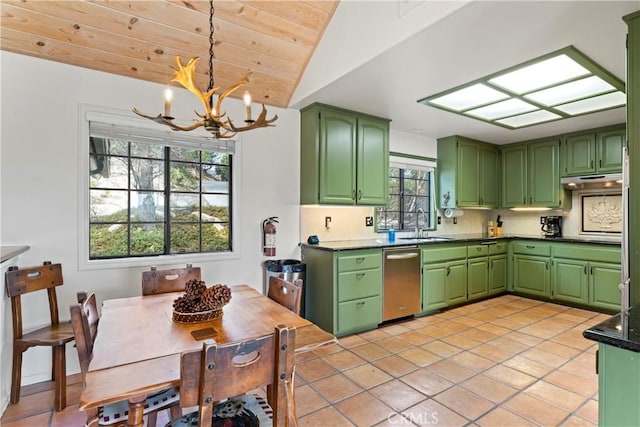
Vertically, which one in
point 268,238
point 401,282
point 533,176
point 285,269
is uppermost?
point 533,176

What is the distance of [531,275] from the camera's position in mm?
4727

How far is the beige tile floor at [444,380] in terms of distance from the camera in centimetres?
203

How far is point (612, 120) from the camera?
12.9ft

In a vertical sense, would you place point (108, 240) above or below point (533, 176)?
below

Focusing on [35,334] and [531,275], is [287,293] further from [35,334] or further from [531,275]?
[531,275]

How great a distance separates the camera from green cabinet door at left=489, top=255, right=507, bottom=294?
475 cm

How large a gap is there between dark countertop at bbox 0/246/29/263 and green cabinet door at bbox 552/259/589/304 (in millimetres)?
5755

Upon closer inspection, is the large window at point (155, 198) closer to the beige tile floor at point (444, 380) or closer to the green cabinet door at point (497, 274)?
the beige tile floor at point (444, 380)

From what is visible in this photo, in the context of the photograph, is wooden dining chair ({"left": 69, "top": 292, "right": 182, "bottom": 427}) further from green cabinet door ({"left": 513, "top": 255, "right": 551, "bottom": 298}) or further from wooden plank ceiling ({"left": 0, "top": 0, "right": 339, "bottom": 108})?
green cabinet door ({"left": 513, "top": 255, "right": 551, "bottom": 298})

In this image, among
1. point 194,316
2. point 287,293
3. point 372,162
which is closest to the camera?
point 194,316

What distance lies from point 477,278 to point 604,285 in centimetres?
142

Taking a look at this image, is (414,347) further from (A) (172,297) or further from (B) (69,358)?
(B) (69,358)

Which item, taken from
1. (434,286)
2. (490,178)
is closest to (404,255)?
(434,286)

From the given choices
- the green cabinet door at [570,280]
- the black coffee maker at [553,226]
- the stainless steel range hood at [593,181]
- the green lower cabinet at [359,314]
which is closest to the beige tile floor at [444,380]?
the green lower cabinet at [359,314]
